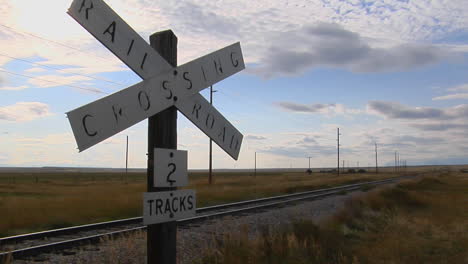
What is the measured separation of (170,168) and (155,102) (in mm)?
508

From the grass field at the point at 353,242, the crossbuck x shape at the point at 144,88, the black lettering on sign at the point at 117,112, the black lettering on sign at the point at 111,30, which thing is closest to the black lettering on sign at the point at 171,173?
the crossbuck x shape at the point at 144,88

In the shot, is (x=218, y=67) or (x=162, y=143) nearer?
(x=162, y=143)

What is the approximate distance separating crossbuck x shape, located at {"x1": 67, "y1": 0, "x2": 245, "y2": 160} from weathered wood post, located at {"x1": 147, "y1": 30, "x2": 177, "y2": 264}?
112mm

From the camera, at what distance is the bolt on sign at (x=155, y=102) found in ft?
8.29

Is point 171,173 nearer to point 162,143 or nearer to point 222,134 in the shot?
point 162,143

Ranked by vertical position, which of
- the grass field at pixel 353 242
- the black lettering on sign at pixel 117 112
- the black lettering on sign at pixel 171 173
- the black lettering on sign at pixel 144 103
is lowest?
the grass field at pixel 353 242

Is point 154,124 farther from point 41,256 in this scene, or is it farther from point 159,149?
point 41,256

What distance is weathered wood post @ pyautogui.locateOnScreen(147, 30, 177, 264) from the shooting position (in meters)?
3.05

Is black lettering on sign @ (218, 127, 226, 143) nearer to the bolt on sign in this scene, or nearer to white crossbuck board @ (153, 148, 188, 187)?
the bolt on sign

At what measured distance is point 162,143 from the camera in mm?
3061

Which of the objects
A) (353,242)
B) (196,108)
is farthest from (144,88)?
(353,242)

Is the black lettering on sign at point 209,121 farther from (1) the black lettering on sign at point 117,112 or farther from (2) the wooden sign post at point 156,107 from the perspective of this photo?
(1) the black lettering on sign at point 117,112

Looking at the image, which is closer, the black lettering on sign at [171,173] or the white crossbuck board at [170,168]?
the white crossbuck board at [170,168]

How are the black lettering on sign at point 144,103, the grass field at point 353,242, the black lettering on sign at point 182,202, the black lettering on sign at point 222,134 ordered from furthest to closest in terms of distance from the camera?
the grass field at point 353,242
the black lettering on sign at point 222,134
the black lettering on sign at point 182,202
the black lettering on sign at point 144,103
